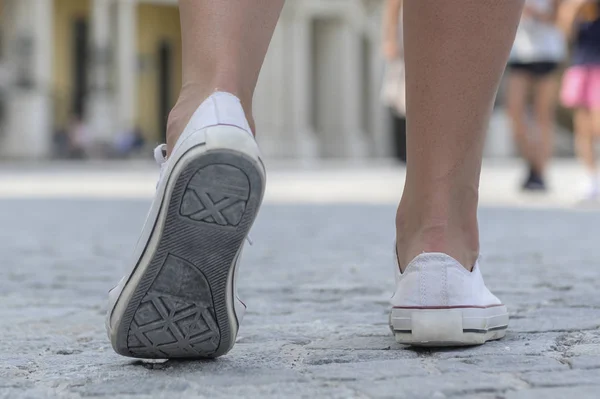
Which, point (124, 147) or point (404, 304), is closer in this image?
point (404, 304)

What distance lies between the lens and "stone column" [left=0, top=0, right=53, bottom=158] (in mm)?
22422

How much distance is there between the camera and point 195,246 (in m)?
1.42

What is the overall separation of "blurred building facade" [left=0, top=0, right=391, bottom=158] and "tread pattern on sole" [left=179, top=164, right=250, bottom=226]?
70.5ft

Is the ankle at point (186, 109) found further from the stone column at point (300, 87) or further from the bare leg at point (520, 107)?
the stone column at point (300, 87)

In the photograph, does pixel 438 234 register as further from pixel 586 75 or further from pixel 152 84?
pixel 152 84

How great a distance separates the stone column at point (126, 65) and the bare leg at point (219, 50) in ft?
74.6

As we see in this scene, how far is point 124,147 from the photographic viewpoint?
23.0 metres

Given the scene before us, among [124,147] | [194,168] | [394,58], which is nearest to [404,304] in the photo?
[194,168]

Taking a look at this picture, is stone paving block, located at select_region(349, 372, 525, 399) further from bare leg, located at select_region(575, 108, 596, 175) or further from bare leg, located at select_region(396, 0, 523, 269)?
bare leg, located at select_region(575, 108, 596, 175)

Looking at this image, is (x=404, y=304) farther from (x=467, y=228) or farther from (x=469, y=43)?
(x=469, y=43)

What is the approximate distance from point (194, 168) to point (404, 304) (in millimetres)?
513

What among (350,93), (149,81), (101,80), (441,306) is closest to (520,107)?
(441,306)

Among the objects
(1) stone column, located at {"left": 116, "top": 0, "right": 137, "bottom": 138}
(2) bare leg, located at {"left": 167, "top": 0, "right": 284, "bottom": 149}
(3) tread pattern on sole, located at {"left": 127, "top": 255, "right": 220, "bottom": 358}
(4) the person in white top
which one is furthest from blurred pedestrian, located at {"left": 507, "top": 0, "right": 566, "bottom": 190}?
(1) stone column, located at {"left": 116, "top": 0, "right": 137, "bottom": 138}

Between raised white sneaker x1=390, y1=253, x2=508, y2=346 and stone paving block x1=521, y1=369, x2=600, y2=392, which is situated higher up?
raised white sneaker x1=390, y1=253, x2=508, y2=346
